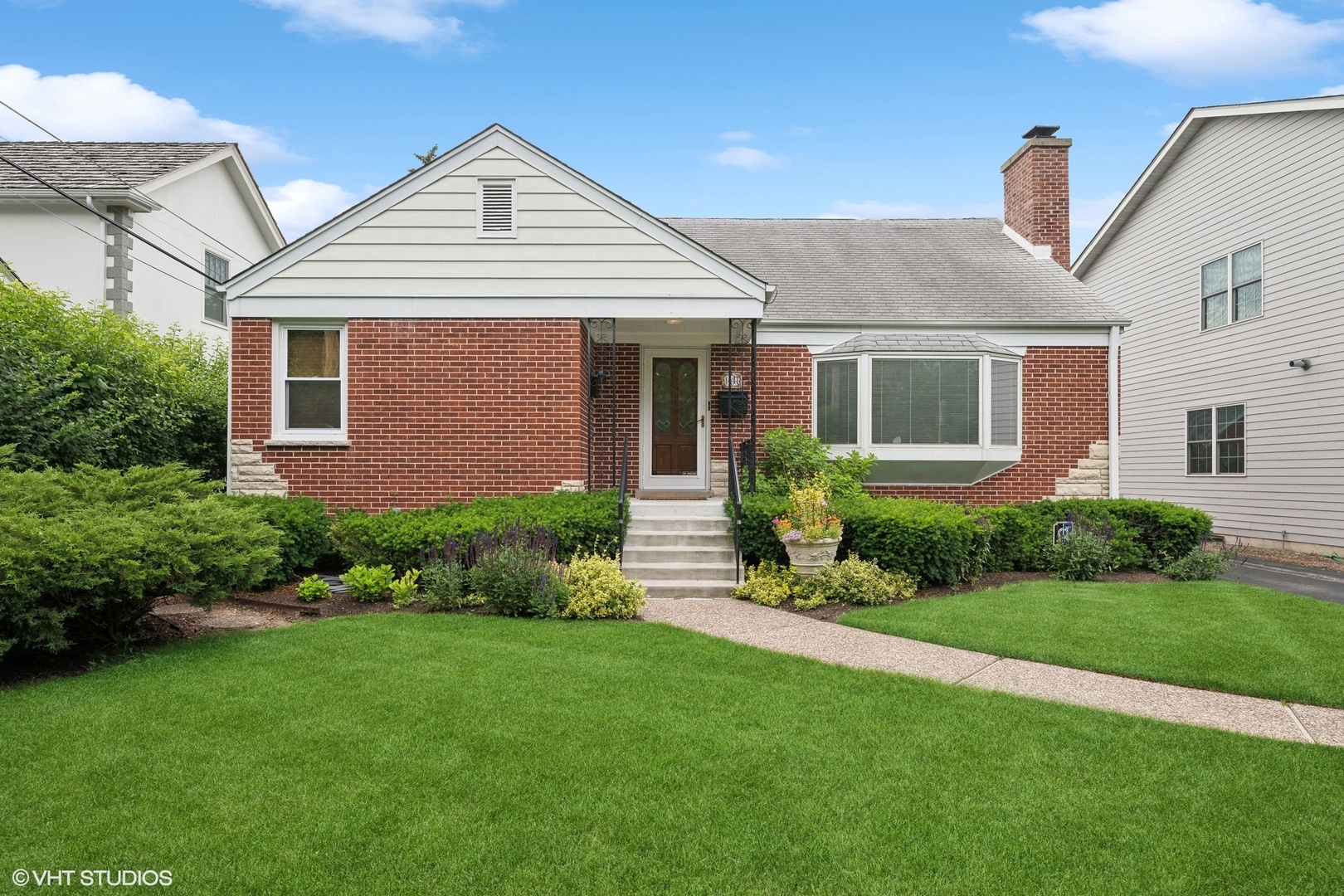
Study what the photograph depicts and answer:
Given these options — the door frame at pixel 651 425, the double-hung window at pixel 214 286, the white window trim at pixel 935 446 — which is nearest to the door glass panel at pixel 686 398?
the door frame at pixel 651 425

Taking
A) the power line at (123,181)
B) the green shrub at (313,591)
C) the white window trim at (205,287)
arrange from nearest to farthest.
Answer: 1. the green shrub at (313,591)
2. the power line at (123,181)
3. the white window trim at (205,287)

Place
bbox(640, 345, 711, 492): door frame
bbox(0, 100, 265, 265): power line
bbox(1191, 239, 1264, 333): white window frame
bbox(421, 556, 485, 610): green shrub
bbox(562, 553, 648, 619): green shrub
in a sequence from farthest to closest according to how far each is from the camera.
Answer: bbox(1191, 239, 1264, 333): white window frame < bbox(640, 345, 711, 492): door frame < bbox(0, 100, 265, 265): power line < bbox(421, 556, 485, 610): green shrub < bbox(562, 553, 648, 619): green shrub

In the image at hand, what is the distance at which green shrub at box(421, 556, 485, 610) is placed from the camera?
27.7 ft

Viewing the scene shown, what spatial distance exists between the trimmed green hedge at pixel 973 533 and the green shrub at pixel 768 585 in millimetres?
212

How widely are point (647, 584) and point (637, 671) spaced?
11.9 ft

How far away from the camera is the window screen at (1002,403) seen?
42.0 ft

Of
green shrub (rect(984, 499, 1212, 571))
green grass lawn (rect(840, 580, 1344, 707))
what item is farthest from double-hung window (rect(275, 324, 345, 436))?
green shrub (rect(984, 499, 1212, 571))

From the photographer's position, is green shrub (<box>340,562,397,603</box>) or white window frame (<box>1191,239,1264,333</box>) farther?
white window frame (<box>1191,239,1264,333</box>)

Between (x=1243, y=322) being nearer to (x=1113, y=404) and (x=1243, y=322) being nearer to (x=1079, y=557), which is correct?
(x=1113, y=404)

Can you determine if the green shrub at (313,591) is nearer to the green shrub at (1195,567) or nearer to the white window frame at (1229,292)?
the green shrub at (1195,567)

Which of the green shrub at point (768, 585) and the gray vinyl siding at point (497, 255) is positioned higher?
the gray vinyl siding at point (497, 255)

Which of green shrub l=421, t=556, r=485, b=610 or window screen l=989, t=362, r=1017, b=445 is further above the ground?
window screen l=989, t=362, r=1017, b=445

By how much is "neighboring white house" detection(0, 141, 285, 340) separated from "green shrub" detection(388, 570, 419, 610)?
30.7ft

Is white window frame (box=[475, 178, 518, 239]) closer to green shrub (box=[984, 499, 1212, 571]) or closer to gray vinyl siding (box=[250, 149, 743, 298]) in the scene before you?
gray vinyl siding (box=[250, 149, 743, 298])
